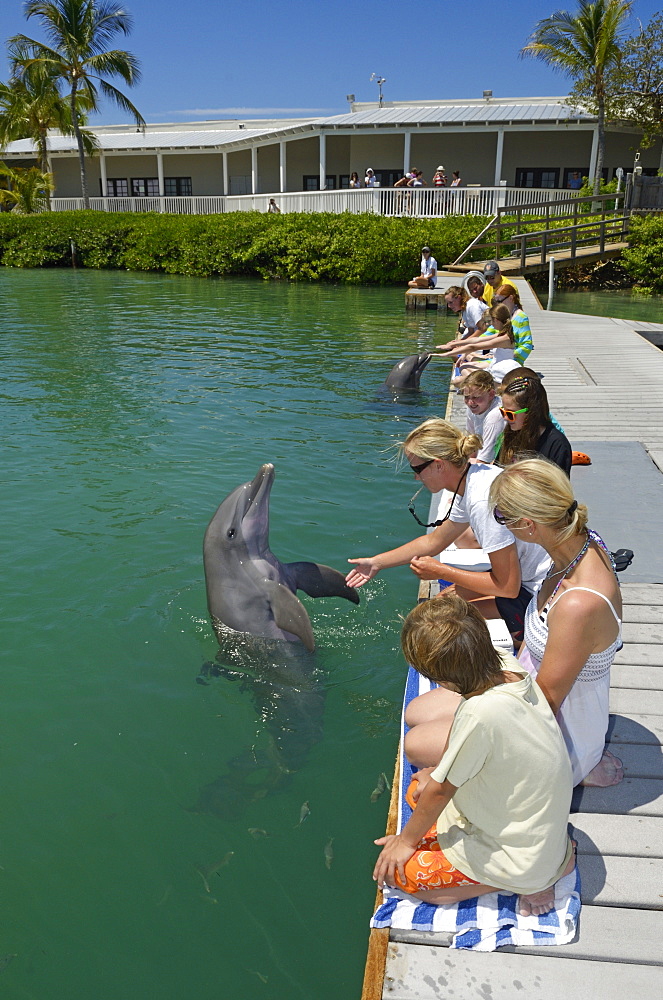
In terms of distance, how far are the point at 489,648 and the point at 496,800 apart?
20.0 inches

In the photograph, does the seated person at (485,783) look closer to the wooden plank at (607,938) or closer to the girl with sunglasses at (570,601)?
the wooden plank at (607,938)

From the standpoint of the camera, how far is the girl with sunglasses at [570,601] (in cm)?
303

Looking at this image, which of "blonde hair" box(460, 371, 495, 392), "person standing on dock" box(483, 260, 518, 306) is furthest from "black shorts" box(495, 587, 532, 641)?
"person standing on dock" box(483, 260, 518, 306)

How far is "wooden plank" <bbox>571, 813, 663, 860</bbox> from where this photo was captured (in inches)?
125

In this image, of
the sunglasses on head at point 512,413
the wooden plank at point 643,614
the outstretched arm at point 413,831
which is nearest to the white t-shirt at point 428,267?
the sunglasses on head at point 512,413

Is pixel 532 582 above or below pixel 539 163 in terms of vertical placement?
below

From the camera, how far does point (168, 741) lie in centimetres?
494

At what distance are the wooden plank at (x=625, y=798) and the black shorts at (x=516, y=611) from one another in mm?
1054

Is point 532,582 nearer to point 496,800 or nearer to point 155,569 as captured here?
point 496,800

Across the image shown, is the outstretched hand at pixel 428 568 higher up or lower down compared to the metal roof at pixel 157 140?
lower down

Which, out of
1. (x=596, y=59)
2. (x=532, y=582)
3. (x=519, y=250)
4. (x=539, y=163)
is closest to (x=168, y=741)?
(x=532, y=582)

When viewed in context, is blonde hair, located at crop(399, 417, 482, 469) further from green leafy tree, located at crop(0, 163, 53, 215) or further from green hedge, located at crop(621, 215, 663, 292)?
green leafy tree, located at crop(0, 163, 53, 215)

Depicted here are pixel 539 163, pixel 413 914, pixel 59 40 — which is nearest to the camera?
pixel 413 914

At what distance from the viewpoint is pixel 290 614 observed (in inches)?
196
